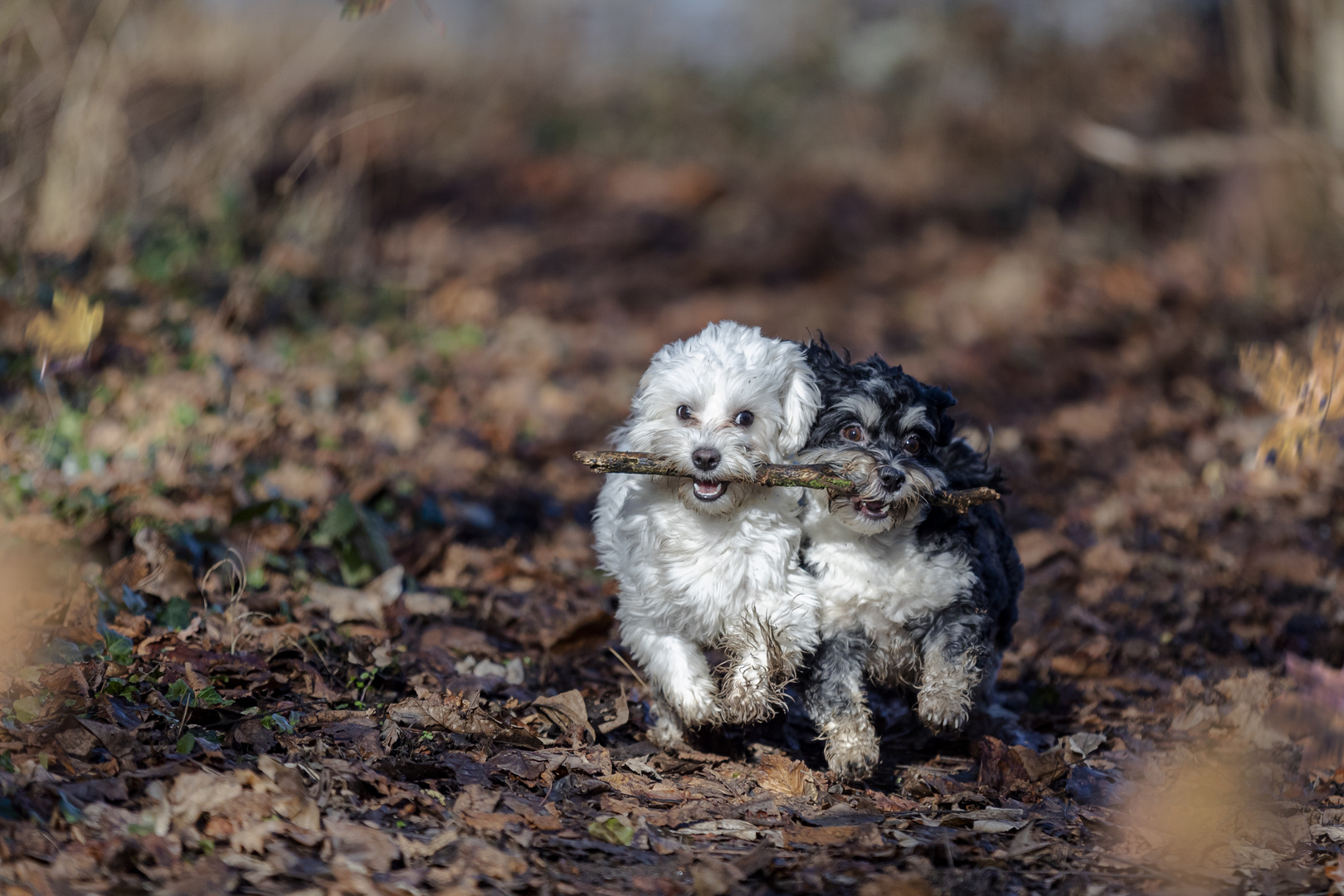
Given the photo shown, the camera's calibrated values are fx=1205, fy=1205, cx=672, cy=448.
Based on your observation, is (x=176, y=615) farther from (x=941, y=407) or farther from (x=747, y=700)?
(x=941, y=407)

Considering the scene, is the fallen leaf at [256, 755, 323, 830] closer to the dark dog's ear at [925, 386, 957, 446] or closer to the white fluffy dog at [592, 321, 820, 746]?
the white fluffy dog at [592, 321, 820, 746]

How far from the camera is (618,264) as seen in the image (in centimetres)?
1570

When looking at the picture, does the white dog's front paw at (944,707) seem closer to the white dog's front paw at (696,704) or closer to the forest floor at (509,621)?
the forest floor at (509,621)

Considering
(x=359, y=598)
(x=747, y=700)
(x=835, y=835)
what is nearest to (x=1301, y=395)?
(x=747, y=700)

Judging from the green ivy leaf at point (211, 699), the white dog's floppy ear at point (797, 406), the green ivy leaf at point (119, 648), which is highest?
the white dog's floppy ear at point (797, 406)

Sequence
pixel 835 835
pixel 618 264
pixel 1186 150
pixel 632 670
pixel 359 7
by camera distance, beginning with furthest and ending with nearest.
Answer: pixel 618 264, pixel 1186 150, pixel 632 670, pixel 359 7, pixel 835 835

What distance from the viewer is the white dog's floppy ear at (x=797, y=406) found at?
5004 mm

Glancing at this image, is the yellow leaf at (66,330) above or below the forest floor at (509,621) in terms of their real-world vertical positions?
above

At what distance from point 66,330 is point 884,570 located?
599 cm

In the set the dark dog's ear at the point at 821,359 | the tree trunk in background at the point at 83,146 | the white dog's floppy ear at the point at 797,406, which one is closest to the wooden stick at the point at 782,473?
the white dog's floppy ear at the point at 797,406

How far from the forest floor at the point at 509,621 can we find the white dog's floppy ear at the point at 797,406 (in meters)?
1.30

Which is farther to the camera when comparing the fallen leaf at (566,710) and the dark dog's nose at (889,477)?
the fallen leaf at (566,710)

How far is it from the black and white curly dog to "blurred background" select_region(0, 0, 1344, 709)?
1870 mm

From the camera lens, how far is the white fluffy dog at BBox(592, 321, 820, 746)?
481cm
